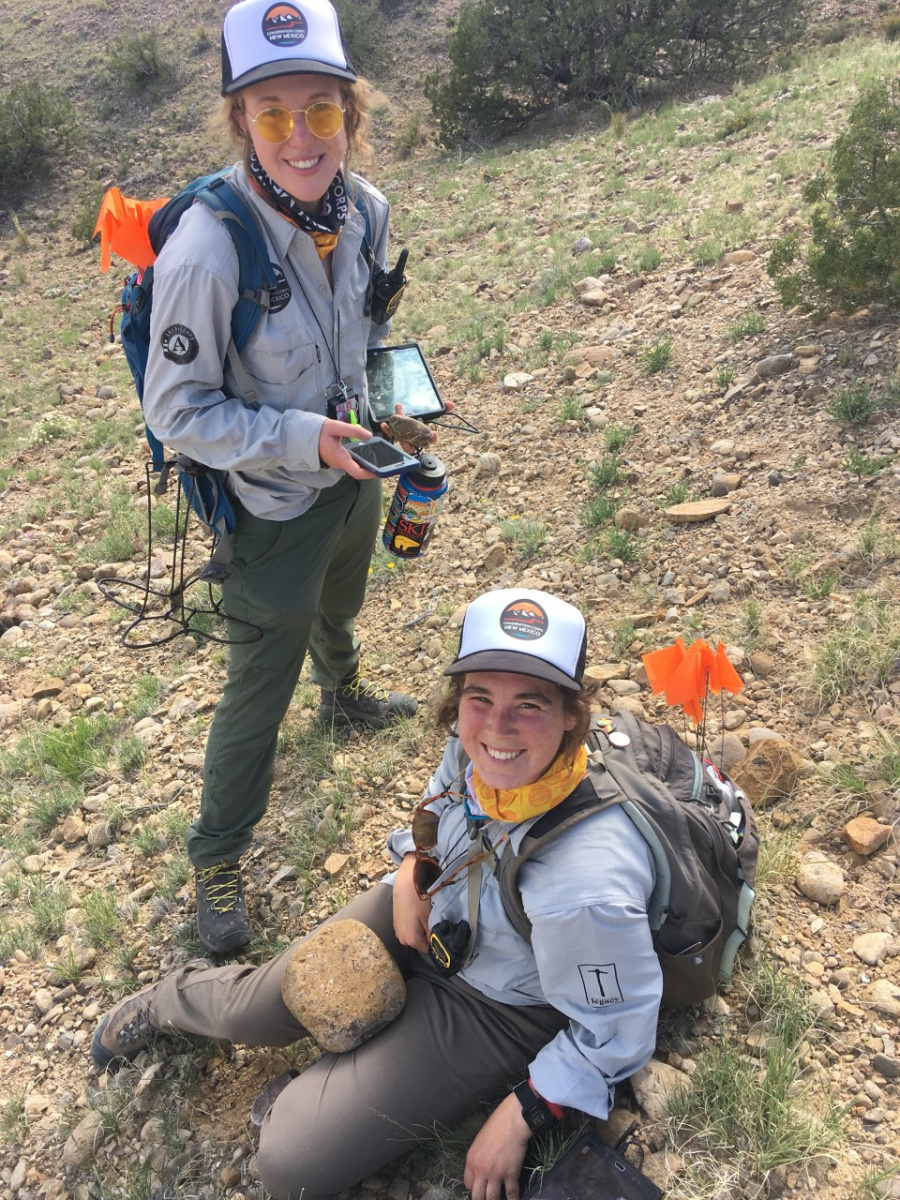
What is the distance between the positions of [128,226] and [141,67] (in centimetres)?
1981

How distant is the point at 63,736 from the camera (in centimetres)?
441

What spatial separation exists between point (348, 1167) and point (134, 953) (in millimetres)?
1378

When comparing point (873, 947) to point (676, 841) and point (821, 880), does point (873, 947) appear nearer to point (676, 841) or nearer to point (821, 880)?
point (821, 880)

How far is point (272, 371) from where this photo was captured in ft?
8.39

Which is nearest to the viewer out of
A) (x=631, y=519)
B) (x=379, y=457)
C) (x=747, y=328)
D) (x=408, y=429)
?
(x=379, y=457)

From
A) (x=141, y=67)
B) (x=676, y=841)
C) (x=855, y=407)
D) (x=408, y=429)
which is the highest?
(x=141, y=67)

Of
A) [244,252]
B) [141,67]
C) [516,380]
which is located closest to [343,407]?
[244,252]

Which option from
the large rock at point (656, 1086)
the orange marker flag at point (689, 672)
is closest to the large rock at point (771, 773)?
the orange marker flag at point (689, 672)

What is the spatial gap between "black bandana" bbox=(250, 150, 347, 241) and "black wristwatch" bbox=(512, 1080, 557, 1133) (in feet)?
7.73

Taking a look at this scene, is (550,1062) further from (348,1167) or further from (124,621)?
(124,621)

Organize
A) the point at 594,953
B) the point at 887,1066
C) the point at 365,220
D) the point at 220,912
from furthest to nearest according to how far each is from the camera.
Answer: the point at 220,912, the point at 365,220, the point at 887,1066, the point at 594,953

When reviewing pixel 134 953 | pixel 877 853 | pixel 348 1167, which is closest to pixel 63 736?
pixel 134 953

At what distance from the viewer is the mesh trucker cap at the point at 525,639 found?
2.06 metres

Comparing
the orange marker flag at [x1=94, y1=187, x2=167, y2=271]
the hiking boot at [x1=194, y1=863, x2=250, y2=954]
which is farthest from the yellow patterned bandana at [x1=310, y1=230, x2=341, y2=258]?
the hiking boot at [x1=194, y1=863, x2=250, y2=954]
